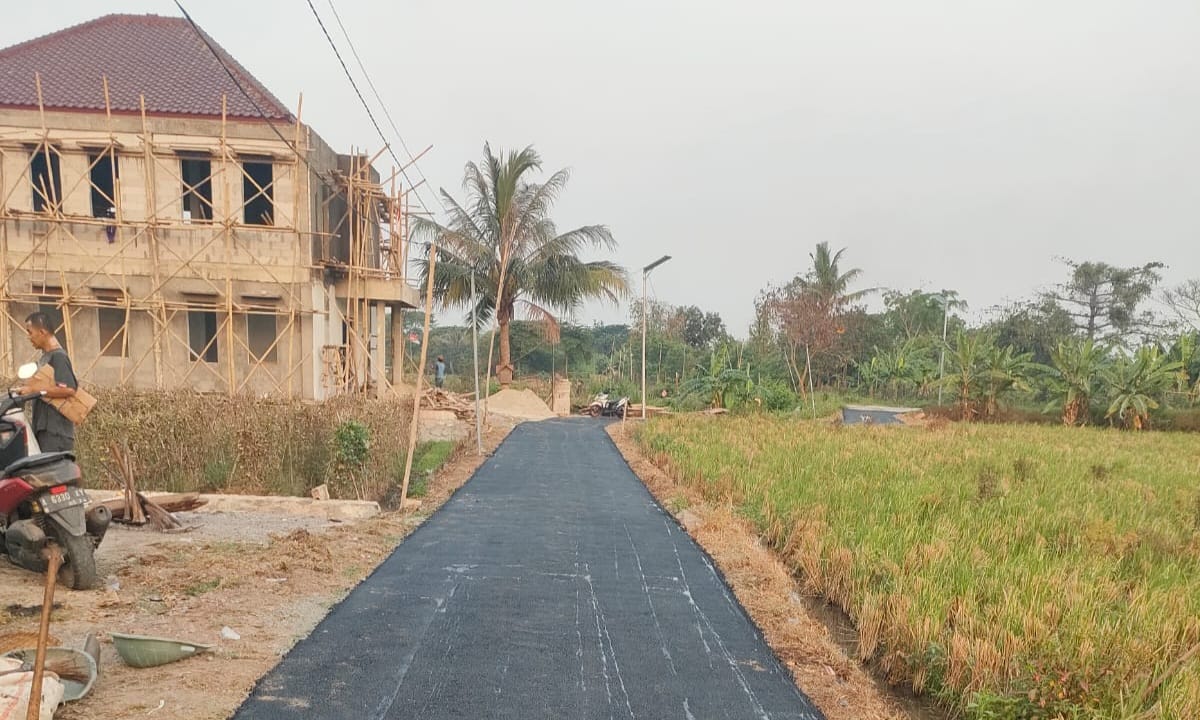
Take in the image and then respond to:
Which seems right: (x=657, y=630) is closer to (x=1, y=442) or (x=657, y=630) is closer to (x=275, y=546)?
(x=275, y=546)

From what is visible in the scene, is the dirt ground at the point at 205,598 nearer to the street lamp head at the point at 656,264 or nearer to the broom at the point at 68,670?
the broom at the point at 68,670

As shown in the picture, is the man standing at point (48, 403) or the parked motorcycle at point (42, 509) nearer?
the parked motorcycle at point (42, 509)

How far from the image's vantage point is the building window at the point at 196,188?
13477 mm

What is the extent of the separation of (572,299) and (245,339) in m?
10.7

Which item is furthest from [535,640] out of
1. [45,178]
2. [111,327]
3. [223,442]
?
[45,178]

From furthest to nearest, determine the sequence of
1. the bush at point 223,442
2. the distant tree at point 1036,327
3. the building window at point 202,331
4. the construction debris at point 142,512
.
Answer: the distant tree at point 1036,327 → the building window at point 202,331 → the bush at point 223,442 → the construction debris at point 142,512

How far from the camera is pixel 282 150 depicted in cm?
1336

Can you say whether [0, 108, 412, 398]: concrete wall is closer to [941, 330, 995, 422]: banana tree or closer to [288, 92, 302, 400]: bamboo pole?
[288, 92, 302, 400]: bamboo pole

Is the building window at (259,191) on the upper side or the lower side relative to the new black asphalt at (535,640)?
upper

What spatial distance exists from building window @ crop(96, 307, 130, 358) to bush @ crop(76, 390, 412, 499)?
6.53 meters

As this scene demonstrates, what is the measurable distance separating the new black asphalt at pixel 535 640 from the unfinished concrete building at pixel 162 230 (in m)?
8.90

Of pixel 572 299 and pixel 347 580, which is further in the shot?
pixel 572 299

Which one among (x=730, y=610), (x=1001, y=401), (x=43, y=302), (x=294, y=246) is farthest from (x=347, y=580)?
(x=1001, y=401)

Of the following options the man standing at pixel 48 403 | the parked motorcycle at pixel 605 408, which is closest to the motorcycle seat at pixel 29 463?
the man standing at pixel 48 403
